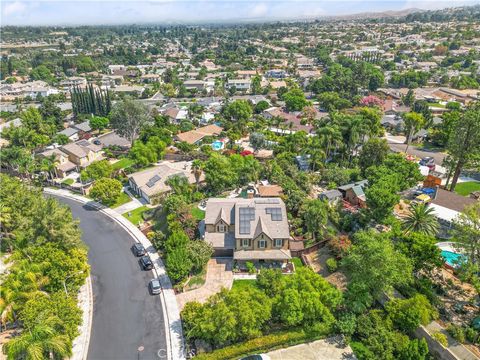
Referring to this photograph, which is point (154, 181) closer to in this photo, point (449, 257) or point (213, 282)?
point (213, 282)

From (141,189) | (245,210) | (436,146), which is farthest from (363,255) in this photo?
(436,146)

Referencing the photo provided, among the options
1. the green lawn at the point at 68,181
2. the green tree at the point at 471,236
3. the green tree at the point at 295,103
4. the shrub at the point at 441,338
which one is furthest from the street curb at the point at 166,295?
the green tree at the point at 295,103

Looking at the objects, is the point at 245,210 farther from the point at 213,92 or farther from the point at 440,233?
the point at 213,92

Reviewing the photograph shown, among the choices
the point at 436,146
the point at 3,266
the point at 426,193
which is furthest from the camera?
the point at 436,146

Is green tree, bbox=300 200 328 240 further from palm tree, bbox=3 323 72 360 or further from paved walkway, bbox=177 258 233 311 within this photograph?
palm tree, bbox=3 323 72 360

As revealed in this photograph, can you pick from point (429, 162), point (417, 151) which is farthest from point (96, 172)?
point (417, 151)

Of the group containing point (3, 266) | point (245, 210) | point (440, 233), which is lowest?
point (3, 266)

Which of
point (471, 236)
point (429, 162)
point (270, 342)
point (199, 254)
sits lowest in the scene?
point (270, 342)

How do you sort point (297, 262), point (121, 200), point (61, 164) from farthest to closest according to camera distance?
point (61, 164), point (121, 200), point (297, 262)
